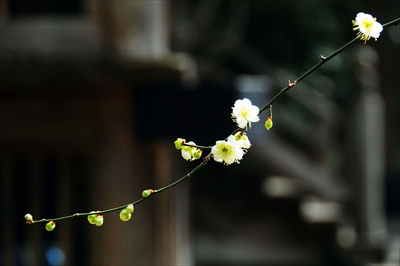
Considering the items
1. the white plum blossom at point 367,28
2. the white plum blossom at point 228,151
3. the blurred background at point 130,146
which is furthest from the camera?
the blurred background at point 130,146

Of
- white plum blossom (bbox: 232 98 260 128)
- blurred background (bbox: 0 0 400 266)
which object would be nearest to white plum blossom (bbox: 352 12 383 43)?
white plum blossom (bbox: 232 98 260 128)

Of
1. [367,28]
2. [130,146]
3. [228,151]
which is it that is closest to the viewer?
[228,151]

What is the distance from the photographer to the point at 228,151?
141 centimetres

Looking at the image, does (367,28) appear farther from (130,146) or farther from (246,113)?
(130,146)

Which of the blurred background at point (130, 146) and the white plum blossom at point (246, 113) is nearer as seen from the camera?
the white plum blossom at point (246, 113)

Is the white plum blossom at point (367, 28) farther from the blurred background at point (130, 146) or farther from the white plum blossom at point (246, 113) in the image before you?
the blurred background at point (130, 146)

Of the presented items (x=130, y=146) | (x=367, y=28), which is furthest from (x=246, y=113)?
(x=130, y=146)

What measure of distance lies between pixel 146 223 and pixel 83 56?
Result: 3.17ft

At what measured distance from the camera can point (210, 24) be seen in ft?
24.0

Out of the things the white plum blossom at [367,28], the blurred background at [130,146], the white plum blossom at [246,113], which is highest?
the blurred background at [130,146]

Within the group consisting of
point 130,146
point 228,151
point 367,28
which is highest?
point 130,146

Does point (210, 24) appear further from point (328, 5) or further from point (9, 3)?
point (9, 3)

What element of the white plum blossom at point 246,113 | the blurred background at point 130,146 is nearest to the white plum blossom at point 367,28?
the white plum blossom at point 246,113

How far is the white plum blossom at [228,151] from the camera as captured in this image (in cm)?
140
